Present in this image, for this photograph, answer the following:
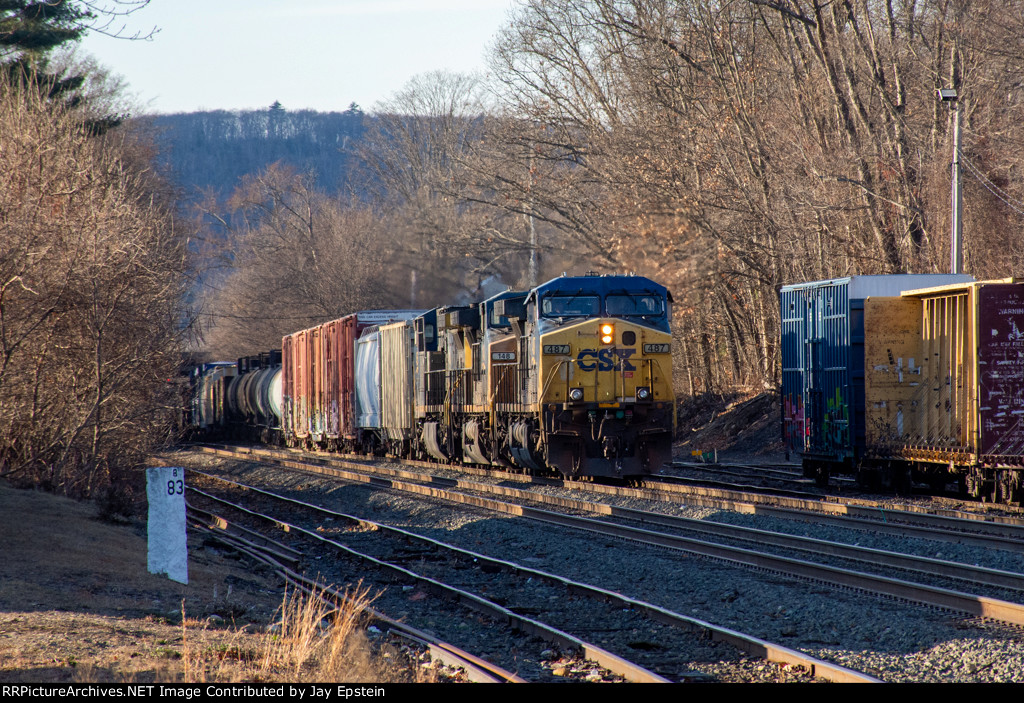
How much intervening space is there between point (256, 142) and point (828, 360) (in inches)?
5816

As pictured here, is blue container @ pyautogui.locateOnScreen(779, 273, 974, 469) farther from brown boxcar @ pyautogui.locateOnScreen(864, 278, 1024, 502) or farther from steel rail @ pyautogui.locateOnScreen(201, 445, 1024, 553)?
steel rail @ pyautogui.locateOnScreen(201, 445, 1024, 553)

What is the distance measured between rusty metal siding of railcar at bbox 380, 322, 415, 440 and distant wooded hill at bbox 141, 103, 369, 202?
376 feet

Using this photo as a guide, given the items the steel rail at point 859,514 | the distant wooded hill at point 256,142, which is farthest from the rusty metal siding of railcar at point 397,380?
the distant wooded hill at point 256,142

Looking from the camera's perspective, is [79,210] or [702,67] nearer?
[79,210]

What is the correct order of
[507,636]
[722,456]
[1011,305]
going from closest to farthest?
[507,636]
[1011,305]
[722,456]

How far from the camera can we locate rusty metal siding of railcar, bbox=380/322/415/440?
83.7ft

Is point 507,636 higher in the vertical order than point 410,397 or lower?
lower

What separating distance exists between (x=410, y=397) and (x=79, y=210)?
10392 millimetres

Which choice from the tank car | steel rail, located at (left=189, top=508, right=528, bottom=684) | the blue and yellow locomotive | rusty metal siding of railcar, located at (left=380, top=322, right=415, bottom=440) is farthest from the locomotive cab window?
the tank car

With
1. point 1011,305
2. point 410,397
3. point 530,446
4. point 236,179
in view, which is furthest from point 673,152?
point 236,179

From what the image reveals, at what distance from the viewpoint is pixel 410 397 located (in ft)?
83.9

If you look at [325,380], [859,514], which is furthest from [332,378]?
[859,514]

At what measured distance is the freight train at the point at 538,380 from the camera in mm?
17703
